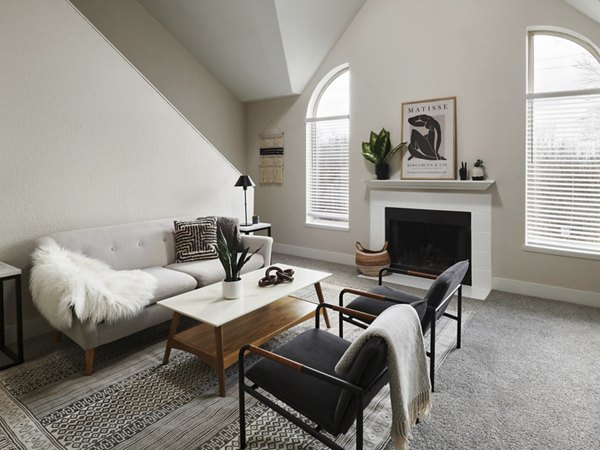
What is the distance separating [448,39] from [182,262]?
381 centimetres

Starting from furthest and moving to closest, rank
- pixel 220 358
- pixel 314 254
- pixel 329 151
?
pixel 314 254, pixel 329 151, pixel 220 358

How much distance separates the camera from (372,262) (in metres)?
4.79

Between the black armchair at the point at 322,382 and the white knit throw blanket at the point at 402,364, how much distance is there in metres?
0.04

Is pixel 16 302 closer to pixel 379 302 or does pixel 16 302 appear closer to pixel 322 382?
pixel 322 382

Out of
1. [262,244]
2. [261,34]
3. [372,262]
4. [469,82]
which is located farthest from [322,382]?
[261,34]

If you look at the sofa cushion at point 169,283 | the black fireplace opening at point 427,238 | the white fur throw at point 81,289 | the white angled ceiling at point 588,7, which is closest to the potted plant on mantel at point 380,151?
the black fireplace opening at point 427,238

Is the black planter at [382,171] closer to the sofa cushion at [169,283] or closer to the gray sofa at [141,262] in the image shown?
the gray sofa at [141,262]

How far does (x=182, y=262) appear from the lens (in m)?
3.82

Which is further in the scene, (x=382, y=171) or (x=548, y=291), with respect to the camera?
(x=382, y=171)

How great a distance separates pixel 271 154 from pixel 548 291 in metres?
4.16

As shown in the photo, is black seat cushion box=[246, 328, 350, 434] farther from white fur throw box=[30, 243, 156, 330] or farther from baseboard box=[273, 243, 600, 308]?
baseboard box=[273, 243, 600, 308]

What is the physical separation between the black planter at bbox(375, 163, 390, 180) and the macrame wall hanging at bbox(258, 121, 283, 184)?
5.82 ft

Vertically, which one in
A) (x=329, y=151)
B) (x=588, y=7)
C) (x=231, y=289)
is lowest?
(x=231, y=289)

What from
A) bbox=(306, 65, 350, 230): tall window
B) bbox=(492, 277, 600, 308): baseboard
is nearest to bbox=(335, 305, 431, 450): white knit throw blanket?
bbox=(492, 277, 600, 308): baseboard
